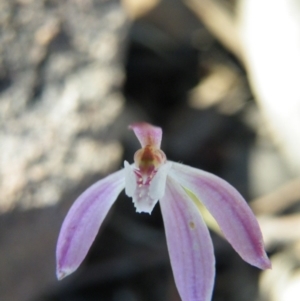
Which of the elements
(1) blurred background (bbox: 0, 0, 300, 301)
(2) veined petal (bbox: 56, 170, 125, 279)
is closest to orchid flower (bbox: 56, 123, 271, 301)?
(2) veined petal (bbox: 56, 170, 125, 279)

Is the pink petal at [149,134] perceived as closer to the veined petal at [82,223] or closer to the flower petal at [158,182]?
the flower petal at [158,182]

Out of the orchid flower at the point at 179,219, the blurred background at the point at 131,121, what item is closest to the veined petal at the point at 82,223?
the orchid flower at the point at 179,219

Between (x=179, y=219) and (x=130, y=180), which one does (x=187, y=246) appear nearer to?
(x=179, y=219)

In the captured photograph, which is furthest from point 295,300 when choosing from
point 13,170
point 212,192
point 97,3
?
point 97,3

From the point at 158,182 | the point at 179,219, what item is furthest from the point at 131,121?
the point at 158,182

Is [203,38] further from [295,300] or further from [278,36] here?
[295,300]

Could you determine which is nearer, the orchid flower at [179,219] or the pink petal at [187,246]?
the orchid flower at [179,219]

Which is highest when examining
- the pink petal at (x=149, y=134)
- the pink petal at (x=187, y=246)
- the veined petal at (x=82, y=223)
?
the pink petal at (x=149, y=134)

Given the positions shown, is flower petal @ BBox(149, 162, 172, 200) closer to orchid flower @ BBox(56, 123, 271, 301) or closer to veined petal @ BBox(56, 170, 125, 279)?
orchid flower @ BBox(56, 123, 271, 301)
